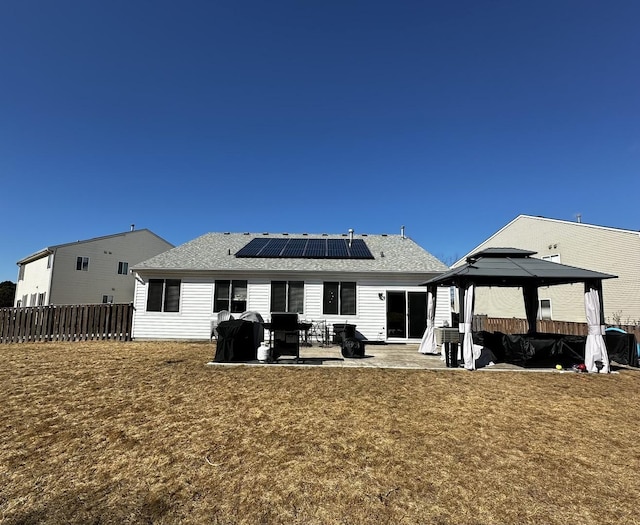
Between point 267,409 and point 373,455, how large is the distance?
7.20ft

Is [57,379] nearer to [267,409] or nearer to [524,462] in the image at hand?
[267,409]

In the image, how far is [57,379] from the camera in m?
7.03

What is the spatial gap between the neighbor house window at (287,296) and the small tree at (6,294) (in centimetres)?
3780

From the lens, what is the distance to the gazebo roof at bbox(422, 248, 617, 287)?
29.2 ft

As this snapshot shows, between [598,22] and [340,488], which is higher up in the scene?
[598,22]

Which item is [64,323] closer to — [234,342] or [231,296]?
[231,296]

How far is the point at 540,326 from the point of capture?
14.9 meters

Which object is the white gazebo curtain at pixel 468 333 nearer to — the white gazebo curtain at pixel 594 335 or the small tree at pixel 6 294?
the white gazebo curtain at pixel 594 335

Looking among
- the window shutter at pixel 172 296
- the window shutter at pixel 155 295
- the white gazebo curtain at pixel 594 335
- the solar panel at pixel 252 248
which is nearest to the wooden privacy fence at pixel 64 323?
the window shutter at pixel 155 295

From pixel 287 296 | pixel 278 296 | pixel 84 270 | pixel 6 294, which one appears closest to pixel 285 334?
pixel 287 296

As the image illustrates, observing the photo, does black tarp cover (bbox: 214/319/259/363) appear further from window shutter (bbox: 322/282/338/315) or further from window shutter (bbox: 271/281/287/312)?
window shutter (bbox: 322/282/338/315)

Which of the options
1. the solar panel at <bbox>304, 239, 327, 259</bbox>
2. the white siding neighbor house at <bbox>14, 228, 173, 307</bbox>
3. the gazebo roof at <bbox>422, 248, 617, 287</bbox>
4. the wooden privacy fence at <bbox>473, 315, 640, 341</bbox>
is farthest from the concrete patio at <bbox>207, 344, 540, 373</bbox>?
the white siding neighbor house at <bbox>14, 228, 173, 307</bbox>

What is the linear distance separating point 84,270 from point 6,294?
20385 millimetres

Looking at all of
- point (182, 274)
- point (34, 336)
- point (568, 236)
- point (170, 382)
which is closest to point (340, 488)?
point (170, 382)
